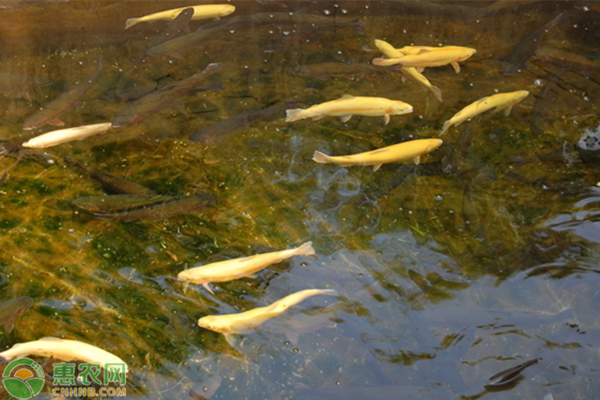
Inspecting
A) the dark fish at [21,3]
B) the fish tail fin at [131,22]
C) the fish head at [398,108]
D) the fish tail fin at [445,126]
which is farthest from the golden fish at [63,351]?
the dark fish at [21,3]

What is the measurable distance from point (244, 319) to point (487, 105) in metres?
2.76

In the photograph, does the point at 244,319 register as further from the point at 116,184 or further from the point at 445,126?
the point at 445,126

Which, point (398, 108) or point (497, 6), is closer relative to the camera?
point (398, 108)

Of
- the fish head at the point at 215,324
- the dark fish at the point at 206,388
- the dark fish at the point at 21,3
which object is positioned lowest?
the dark fish at the point at 206,388

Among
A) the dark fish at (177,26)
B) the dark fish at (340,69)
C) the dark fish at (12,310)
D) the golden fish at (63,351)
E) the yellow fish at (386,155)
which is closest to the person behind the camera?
the golden fish at (63,351)

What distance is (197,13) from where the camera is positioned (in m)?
5.43

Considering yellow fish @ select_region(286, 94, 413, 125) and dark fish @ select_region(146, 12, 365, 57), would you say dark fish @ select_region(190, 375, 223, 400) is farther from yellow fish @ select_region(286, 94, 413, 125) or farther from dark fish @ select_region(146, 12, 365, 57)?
dark fish @ select_region(146, 12, 365, 57)

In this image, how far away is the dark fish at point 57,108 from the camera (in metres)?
4.34

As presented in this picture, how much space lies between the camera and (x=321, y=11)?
5961 millimetres

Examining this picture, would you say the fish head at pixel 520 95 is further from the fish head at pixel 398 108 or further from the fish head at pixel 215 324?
the fish head at pixel 215 324

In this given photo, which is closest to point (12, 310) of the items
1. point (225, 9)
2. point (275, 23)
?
point (225, 9)

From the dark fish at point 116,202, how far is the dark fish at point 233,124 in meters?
0.77

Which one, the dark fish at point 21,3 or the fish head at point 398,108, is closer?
the fish head at point 398,108

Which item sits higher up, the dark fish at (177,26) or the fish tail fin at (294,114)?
the dark fish at (177,26)
